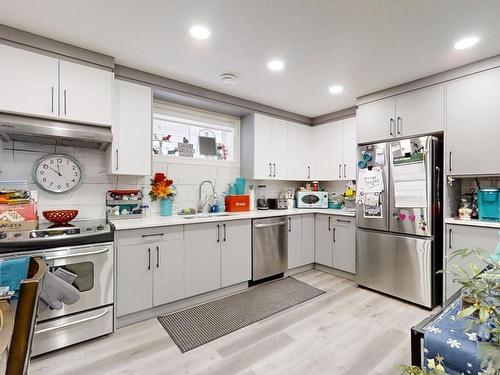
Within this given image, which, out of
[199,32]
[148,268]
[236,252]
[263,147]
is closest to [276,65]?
[199,32]

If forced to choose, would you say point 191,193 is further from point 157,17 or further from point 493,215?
point 493,215

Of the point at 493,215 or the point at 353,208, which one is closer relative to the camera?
the point at 493,215

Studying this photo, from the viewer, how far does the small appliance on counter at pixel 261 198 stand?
392 cm

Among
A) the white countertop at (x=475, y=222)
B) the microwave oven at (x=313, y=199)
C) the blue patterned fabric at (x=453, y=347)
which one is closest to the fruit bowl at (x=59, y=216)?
the blue patterned fabric at (x=453, y=347)

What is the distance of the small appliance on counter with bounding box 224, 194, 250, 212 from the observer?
3.52 m

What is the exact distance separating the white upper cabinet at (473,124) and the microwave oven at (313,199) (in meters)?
1.74

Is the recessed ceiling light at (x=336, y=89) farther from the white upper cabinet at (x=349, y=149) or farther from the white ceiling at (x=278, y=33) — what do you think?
the white upper cabinet at (x=349, y=149)

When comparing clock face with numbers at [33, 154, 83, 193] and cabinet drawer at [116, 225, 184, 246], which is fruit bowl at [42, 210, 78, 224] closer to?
clock face with numbers at [33, 154, 83, 193]

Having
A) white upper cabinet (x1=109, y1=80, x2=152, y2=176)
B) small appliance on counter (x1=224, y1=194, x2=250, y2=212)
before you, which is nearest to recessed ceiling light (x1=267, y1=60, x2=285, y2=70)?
white upper cabinet (x1=109, y1=80, x2=152, y2=176)

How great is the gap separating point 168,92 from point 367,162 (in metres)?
2.48

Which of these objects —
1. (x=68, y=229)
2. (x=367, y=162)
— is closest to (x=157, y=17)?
(x=68, y=229)

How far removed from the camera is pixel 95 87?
7.55 feet

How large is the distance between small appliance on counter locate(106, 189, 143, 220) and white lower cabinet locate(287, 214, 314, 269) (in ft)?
6.36

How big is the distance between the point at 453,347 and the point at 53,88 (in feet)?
9.82
